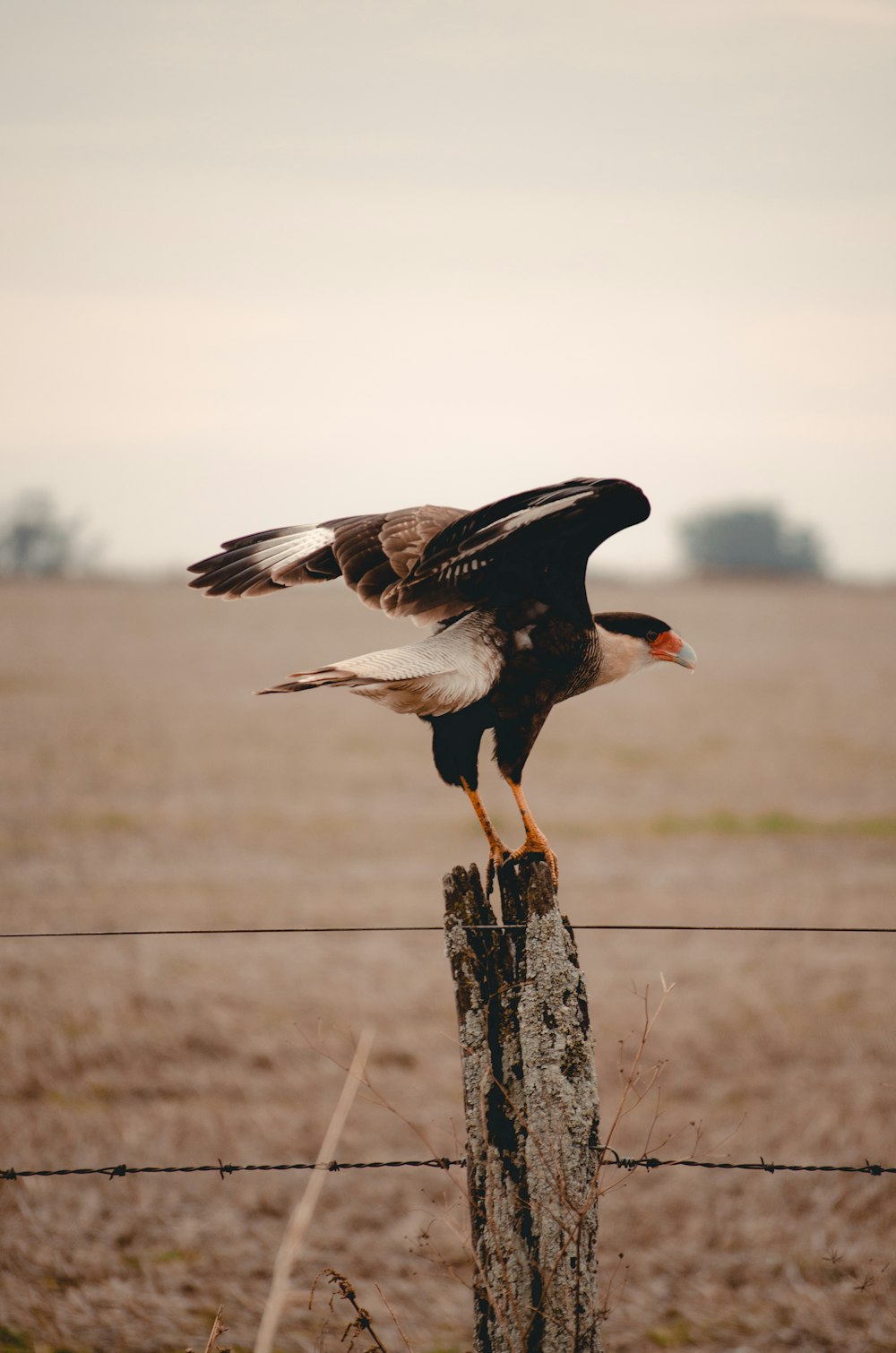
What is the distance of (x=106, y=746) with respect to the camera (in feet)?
69.9

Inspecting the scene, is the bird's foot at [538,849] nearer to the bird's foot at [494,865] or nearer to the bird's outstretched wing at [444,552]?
the bird's foot at [494,865]

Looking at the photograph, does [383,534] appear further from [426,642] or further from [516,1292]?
[516,1292]

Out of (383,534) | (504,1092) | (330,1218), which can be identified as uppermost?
(383,534)

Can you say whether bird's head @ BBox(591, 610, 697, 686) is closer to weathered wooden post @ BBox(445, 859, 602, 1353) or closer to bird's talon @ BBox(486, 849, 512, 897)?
bird's talon @ BBox(486, 849, 512, 897)

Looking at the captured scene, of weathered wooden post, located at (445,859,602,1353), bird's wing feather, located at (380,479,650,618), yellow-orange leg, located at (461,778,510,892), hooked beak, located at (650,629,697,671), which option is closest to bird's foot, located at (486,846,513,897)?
yellow-orange leg, located at (461,778,510,892)

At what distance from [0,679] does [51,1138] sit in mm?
21451

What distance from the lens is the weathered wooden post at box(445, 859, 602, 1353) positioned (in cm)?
241

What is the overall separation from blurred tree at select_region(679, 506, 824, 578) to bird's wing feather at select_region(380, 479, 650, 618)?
85745 millimetres

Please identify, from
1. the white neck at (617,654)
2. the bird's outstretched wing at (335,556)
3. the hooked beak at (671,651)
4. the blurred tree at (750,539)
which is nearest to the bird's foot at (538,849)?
the white neck at (617,654)

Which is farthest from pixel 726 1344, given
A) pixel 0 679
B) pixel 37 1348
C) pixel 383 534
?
pixel 0 679

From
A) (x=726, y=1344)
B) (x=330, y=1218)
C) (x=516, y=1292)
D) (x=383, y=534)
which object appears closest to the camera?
(x=516, y=1292)

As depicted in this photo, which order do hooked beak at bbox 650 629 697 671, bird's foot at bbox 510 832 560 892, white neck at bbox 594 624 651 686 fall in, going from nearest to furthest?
bird's foot at bbox 510 832 560 892, white neck at bbox 594 624 651 686, hooked beak at bbox 650 629 697 671

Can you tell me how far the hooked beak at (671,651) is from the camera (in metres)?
4.08

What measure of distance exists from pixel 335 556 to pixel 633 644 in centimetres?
109
